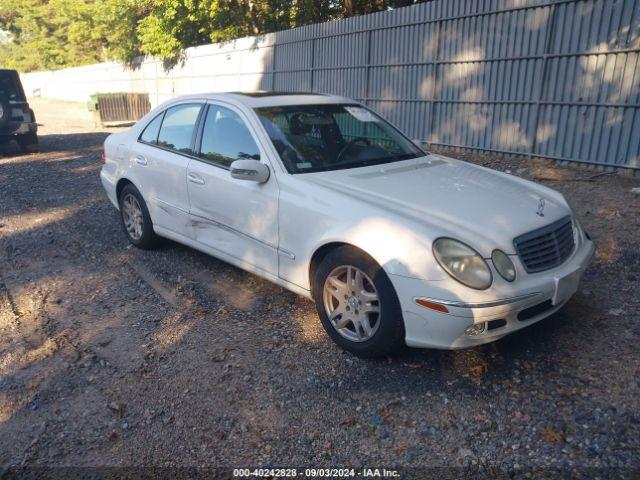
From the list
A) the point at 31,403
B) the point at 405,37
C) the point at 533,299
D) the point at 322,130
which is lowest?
the point at 31,403

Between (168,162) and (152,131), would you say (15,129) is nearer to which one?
(152,131)

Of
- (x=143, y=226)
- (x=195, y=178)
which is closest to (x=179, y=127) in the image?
(x=195, y=178)

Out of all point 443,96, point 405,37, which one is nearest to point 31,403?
point 443,96

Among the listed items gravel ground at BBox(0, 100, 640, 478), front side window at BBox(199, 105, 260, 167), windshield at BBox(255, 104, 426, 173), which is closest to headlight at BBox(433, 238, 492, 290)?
gravel ground at BBox(0, 100, 640, 478)

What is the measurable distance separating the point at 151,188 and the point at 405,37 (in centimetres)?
747

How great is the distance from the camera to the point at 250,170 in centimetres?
399

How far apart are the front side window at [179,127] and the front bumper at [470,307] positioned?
2.62m

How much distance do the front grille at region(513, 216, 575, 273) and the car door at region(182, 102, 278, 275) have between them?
5.46ft

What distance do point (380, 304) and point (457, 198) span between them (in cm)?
93

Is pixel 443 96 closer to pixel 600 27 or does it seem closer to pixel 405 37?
pixel 405 37

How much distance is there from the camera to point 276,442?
9.55 ft

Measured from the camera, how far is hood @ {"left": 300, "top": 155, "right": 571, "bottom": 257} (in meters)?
3.30

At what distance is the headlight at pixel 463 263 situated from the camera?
123 inches

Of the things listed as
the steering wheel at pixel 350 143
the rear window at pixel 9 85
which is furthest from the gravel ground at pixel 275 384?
the rear window at pixel 9 85
